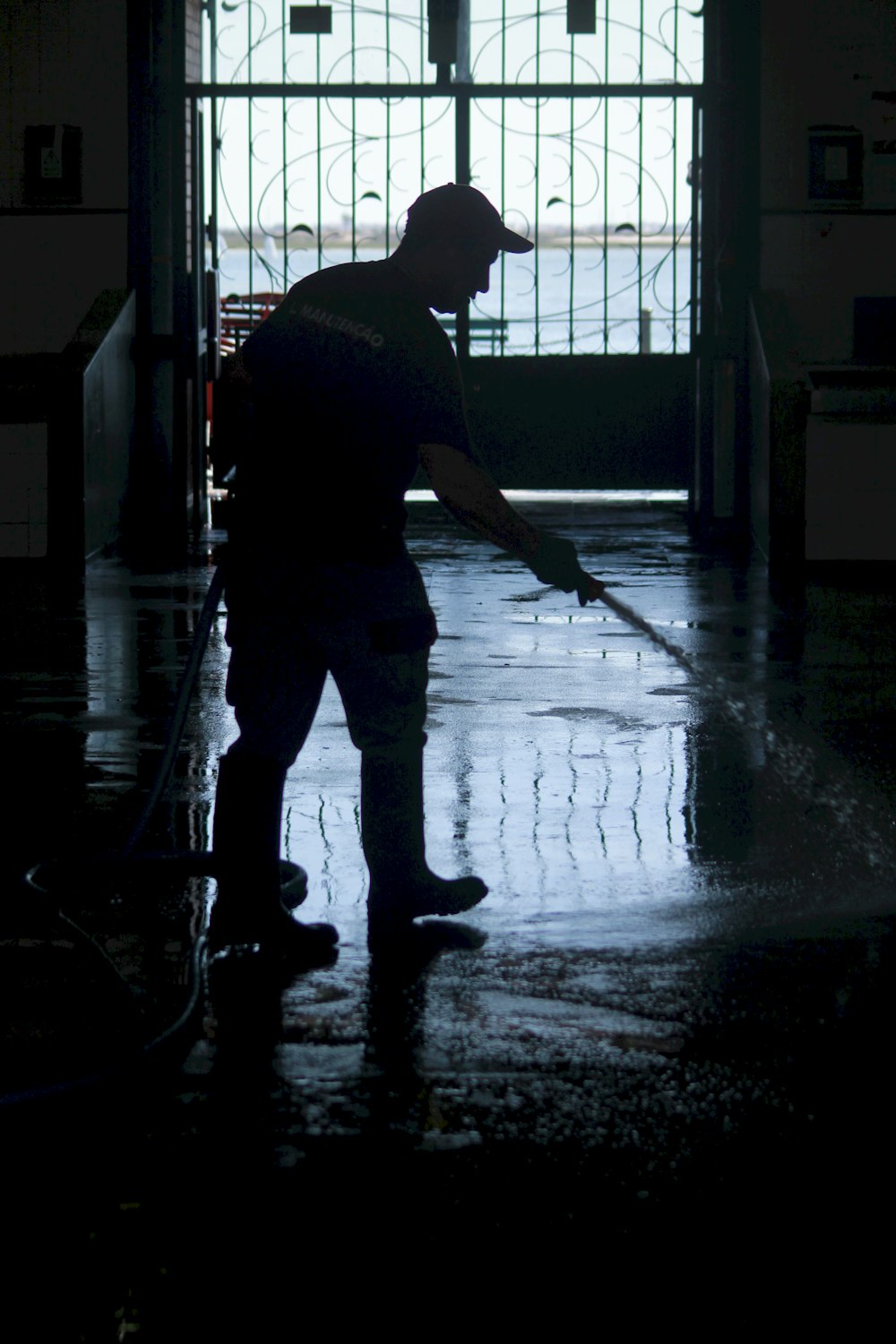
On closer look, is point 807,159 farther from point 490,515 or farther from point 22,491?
point 490,515

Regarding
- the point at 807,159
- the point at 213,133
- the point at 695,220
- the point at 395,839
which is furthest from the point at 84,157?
the point at 395,839

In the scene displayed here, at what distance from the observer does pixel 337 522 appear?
11.4 feet

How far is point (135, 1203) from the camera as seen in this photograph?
2420 millimetres

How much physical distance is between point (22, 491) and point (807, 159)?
200 inches

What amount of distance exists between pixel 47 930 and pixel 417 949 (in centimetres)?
73

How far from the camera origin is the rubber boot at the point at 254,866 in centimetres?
347

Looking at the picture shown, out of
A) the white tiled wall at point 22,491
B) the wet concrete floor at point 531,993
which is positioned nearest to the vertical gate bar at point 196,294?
the white tiled wall at point 22,491

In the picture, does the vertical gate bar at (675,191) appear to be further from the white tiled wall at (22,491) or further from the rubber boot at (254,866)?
the rubber boot at (254,866)

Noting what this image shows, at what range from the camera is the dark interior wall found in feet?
40.3

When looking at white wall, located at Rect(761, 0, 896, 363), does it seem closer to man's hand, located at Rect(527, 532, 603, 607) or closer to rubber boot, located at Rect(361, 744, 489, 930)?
man's hand, located at Rect(527, 532, 603, 607)

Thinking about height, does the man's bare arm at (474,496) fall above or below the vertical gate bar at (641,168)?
below

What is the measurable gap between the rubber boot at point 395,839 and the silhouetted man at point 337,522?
0.03 meters

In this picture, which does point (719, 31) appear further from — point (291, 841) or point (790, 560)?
point (291, 841)

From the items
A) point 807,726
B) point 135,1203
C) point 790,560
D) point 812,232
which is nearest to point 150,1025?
point 135,1203
